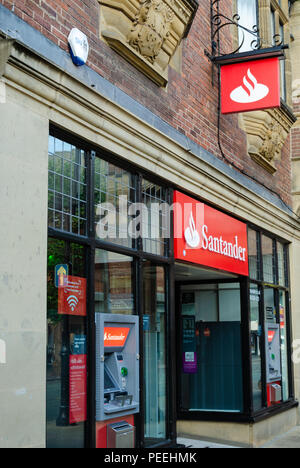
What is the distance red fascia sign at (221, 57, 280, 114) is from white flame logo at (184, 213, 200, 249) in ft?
6.53

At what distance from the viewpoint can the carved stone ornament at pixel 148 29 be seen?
7.25m

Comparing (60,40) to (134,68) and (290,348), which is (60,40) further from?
(290,348)

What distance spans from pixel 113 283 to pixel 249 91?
4.12 meters

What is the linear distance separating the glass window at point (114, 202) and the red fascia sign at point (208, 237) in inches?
46.6

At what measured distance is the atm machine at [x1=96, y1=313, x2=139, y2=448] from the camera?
6.65m

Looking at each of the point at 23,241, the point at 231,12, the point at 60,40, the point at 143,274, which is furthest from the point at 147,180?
the point at 231,12

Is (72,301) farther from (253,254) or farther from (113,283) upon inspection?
(253,254)

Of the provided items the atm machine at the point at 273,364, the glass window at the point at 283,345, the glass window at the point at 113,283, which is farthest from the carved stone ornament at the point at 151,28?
the glass window at the point at 283,345

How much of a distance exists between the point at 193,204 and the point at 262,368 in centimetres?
393

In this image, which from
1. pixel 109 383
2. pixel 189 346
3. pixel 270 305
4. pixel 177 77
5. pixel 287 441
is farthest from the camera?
pixel 270 305

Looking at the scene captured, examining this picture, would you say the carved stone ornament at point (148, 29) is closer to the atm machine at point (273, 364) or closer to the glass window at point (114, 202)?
the glass window at point (114, 202)

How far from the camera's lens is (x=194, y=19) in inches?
379

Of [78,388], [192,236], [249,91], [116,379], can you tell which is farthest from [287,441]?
[78,388]

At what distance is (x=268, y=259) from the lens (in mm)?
12812
